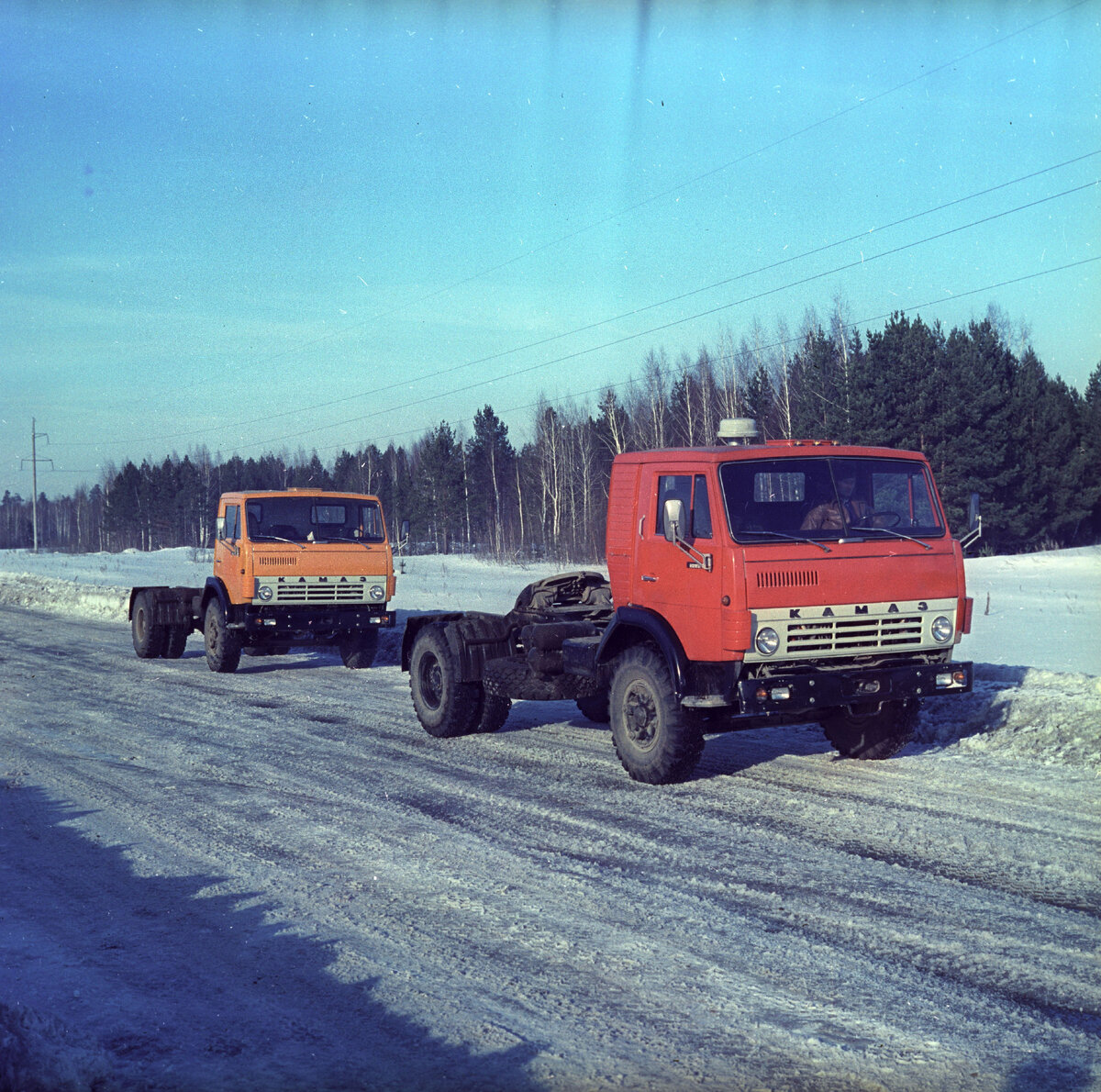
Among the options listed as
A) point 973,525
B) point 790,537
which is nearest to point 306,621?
point 790,537

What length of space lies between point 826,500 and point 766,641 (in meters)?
1.30

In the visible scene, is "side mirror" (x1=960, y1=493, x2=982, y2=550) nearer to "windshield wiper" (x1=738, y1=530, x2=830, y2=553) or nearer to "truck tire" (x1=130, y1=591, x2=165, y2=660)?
"windshield wiper" (x1=738, y1=530, x2=830, y2=553)

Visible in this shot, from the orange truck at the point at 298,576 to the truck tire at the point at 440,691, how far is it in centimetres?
464

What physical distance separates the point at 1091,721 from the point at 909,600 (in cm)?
A: 264

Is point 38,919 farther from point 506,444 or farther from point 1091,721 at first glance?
point 506,444

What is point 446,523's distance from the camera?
8662 centimetres

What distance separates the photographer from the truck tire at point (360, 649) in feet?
56.0

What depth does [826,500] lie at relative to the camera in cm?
895

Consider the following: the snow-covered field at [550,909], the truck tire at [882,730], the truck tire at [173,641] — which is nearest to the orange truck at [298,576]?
the truck tire at [173,641]

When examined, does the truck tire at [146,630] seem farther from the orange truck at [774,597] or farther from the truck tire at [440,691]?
the orange truck at [774,597]

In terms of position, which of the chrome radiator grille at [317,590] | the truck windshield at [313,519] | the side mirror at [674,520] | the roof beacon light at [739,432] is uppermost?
the roof beacon light at [739,432]

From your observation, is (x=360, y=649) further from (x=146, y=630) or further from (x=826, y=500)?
(x=826, y=500)

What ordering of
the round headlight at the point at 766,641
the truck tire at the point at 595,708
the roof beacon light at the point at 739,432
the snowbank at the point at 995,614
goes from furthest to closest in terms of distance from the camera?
the truck tire at the point at 595,708, the snowbank at the point at 995,614, the roof beacon light at the point at 739,432, the round headlight at the point at 766,641

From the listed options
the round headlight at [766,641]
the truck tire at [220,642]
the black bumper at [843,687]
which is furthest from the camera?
the truck tire at [220,642]
